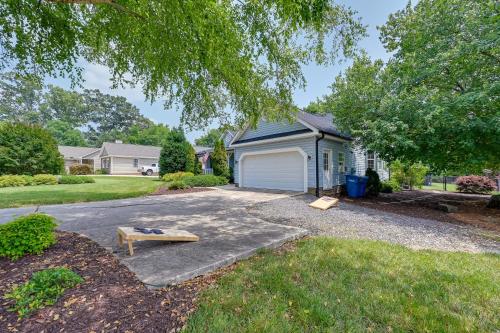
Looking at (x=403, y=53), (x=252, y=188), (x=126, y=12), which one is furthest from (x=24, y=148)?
(x=403, y=53)

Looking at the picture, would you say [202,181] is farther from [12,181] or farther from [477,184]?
[477,184]

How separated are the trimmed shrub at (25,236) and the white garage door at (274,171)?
9.13m

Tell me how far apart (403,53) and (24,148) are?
2541 centimetres

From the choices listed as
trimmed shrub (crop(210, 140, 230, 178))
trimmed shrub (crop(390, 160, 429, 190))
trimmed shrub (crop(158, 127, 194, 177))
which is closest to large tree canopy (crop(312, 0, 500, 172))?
trimmed shrub (crop(390, 160, 429, 190))

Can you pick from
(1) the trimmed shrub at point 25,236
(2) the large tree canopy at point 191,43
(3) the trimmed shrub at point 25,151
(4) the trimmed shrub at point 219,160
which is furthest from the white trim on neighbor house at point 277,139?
(3) the trimmed shrub at point 25,151

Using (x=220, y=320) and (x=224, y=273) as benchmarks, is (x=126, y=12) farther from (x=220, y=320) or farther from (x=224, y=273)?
(x=220, y=320)

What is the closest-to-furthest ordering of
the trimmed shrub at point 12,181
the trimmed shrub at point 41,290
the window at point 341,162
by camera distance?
the trimmed shrub at point 41,290 < the window at point 341,162 < the trimmed shrub at point 12,181

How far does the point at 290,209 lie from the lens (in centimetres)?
740

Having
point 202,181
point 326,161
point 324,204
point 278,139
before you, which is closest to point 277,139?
point 278,139

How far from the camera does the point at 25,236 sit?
340cm

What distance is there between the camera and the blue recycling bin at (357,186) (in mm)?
10575

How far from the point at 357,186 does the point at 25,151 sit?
77.3 ft

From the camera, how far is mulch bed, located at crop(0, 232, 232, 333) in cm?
208

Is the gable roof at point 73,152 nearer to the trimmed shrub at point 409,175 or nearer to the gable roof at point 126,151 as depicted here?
the gable roof at point 126,151
